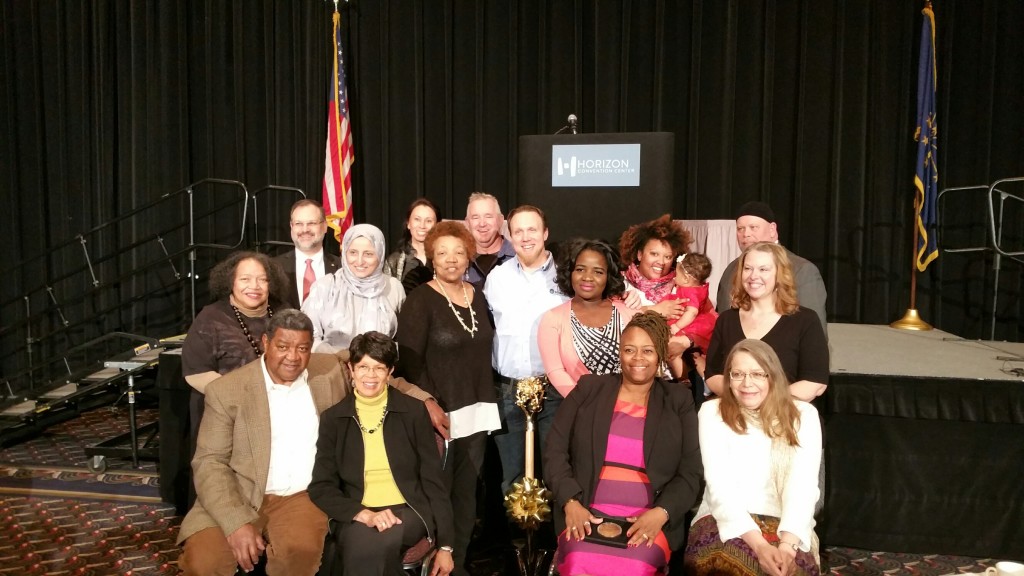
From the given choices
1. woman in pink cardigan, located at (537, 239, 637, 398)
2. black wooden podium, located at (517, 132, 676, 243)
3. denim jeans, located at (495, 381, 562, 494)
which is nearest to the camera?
woman in pink cardigan, located at (537, 239, 637, 398)

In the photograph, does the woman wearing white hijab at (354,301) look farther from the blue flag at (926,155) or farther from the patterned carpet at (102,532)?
the blue flag at (926,155)

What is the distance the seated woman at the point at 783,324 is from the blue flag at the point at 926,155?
366cm

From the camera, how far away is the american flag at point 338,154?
23.4 feet

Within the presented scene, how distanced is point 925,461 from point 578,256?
2216mm

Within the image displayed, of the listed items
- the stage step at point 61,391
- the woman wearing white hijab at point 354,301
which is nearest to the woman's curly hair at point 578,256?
the woman wearing white hijab at point 354,301

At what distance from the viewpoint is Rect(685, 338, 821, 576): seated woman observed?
282cm

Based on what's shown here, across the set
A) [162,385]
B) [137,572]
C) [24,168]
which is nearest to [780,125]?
[162,385]

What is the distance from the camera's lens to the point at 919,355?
15.9ft

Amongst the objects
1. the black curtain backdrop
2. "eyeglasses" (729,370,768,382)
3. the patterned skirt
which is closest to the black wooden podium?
"eyeglasses" (729,370,768,382)

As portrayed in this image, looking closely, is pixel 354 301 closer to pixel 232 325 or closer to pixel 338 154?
pixel 232 325

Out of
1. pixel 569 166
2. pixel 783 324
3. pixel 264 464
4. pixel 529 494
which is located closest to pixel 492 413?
pixel 529 494

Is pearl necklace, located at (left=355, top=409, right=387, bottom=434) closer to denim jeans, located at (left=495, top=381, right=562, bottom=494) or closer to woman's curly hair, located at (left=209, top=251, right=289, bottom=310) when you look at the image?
denim jeans, located at (left=495, top=381, right=562, bottom=494)

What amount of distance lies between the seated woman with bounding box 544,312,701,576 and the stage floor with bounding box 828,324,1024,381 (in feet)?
5.05

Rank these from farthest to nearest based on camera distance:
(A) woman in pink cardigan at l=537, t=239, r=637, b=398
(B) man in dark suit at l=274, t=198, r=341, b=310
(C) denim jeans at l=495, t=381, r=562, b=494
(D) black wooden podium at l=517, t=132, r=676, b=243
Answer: (D) black wooden podium at l=517, t=132, r=676, b=243 < (B) man in dark suit at l=274, t=198, r=341, b=310 < (C) denim jeans at l=495, t=381, r=562, b=494 < (A) woman in pink cardigan at l=537, t=239, r=637, b=398
